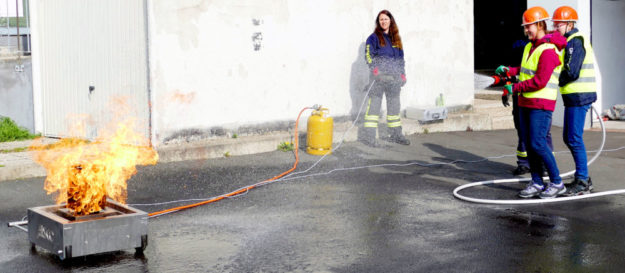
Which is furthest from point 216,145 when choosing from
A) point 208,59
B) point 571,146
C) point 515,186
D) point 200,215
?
point 571,146

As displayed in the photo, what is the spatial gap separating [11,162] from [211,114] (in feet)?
9.71

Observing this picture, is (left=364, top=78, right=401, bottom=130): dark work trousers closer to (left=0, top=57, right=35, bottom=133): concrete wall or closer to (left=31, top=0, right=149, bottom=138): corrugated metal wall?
(left=31, top=0, right=149, bottom=138): corrugated metal wall

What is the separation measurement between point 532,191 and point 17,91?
27.8 ft

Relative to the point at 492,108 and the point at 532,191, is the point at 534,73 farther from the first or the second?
A: the point at 492,108

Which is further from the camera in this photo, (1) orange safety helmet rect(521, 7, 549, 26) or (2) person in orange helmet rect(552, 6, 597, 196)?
(2) person in orange helmet rect(552, 6, 597, 196)

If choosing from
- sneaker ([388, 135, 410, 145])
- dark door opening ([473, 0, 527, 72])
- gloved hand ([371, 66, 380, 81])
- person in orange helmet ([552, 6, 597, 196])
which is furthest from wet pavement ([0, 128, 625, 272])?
dark door opening ([473, 0, 527, 72])

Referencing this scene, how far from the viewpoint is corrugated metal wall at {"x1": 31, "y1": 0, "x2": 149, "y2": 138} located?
11.2 meters

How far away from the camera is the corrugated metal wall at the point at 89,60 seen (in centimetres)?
1116

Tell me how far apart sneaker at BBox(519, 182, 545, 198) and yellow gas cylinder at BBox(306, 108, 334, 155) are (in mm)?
3837

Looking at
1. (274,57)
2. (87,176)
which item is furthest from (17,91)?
(87,176)

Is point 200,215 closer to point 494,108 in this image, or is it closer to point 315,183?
point 315,183

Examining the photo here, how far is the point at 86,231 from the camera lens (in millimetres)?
6105

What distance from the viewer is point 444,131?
1431 cm

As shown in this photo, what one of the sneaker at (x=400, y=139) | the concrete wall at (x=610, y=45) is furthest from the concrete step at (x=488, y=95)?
the sneaker at (x=400, y=139)
